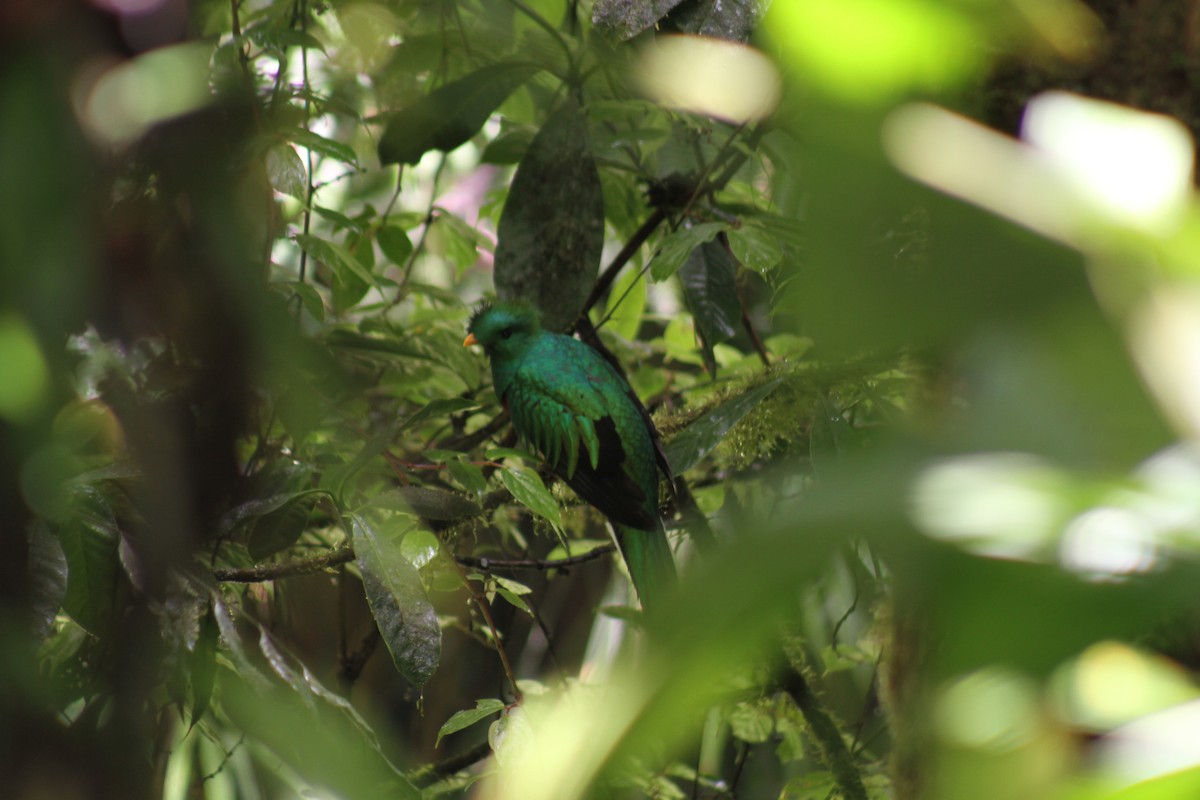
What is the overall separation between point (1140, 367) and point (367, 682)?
6.49 feet

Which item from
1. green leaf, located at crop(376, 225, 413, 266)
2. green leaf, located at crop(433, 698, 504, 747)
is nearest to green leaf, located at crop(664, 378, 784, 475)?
green leaf, located at crop(433, 698, 504, 747)

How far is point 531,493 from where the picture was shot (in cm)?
105

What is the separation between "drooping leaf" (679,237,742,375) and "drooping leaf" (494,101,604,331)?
0.43 feet

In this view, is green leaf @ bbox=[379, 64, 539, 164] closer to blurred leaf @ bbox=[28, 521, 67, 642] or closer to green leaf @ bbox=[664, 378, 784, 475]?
green leaf @ bbox=[664, 378, 784, 475]

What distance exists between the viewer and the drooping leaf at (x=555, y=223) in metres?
1.33

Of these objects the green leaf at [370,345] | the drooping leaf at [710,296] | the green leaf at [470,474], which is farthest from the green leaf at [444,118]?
the green leaf at [470,474]

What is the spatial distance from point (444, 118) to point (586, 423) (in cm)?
47

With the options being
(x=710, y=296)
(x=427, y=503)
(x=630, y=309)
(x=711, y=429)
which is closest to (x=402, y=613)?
(x=427, y=503)

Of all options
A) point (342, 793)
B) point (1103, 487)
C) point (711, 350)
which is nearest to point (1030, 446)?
point (1103, 487)

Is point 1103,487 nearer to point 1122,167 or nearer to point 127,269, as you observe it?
point 1122,167

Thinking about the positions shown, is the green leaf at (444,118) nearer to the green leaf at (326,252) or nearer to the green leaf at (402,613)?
the green leaf at (326,252)

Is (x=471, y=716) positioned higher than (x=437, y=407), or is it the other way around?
(x=437, y=407)

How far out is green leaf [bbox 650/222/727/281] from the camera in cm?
104

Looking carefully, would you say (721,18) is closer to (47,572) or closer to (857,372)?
(857,372)
